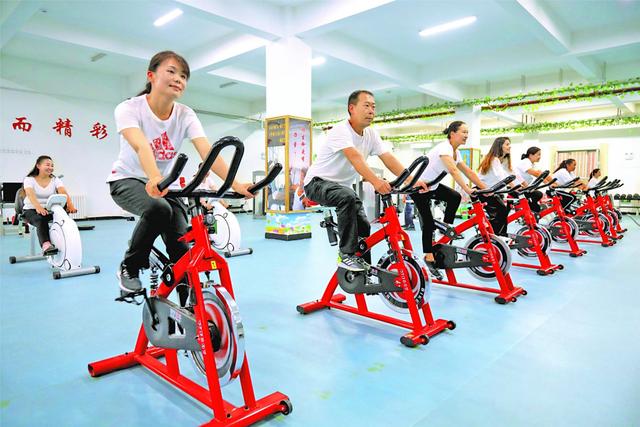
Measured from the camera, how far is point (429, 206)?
377 cm

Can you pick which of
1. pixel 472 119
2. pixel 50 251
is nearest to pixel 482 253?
pixel 50 251

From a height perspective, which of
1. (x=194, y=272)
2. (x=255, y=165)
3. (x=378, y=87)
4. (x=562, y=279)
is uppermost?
(x=378, y=87)

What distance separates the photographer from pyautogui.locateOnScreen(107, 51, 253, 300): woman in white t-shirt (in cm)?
185

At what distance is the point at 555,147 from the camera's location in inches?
639

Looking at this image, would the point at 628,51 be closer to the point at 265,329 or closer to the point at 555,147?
the point at 555,147

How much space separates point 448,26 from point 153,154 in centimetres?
727

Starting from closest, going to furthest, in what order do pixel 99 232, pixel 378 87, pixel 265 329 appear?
pixel 265 329
pixel 99 232
pixel 378 87

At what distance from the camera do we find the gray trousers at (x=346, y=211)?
280 cm

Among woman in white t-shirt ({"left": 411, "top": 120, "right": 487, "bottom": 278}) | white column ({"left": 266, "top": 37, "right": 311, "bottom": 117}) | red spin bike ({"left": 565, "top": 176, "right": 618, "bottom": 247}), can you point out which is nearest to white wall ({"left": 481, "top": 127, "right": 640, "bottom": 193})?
red spin bike ({"left": 565, "top": 176, "right": 618, "bottom": 247})

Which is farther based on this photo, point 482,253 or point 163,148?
point 482,253

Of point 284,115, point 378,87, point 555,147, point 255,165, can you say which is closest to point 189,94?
point 255,165

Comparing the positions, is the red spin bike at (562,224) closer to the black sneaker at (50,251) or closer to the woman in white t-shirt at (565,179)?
the woman in white t-shirt at (565,179)

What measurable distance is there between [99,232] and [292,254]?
4.85 metres

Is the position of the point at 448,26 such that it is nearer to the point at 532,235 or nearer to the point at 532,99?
the point at 532,99
